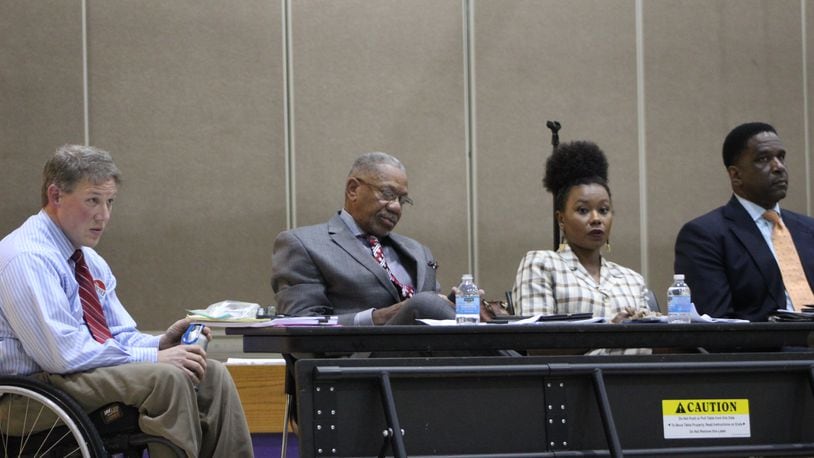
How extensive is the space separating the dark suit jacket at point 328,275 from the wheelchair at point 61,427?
1027mm

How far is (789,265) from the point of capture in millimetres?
3844

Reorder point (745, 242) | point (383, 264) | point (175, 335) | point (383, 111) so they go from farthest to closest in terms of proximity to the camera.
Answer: point (383, 111)
point (383, 264)
point (745, 242)
point (175, 335)

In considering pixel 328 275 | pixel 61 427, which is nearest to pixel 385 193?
pixel 328 275

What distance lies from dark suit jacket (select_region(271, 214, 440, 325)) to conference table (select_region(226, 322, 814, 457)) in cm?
104

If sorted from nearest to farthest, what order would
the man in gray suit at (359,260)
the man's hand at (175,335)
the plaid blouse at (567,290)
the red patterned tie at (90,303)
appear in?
1. the red patterned tie at (90,303)
2. the man's hand at (175,335)
3. the plaid blouse at (567,290)
4. the man in gray suit at (359,260)

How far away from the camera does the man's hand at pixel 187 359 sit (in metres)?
2.87

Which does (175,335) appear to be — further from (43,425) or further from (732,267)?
(732,267)

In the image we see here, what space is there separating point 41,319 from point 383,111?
3.23 meters

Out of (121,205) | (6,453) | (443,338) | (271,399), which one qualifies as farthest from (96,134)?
(443,338)

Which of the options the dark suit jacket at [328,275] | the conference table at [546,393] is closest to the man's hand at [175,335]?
the conference table at [546,393]

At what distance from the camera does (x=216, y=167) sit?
5.54 meters

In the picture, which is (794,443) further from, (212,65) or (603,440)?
(212,65)


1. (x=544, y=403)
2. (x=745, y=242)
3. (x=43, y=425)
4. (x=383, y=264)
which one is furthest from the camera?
(x=383, y=264)

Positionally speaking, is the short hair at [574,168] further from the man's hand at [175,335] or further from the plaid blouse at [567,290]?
the man's hand at [175,335]
